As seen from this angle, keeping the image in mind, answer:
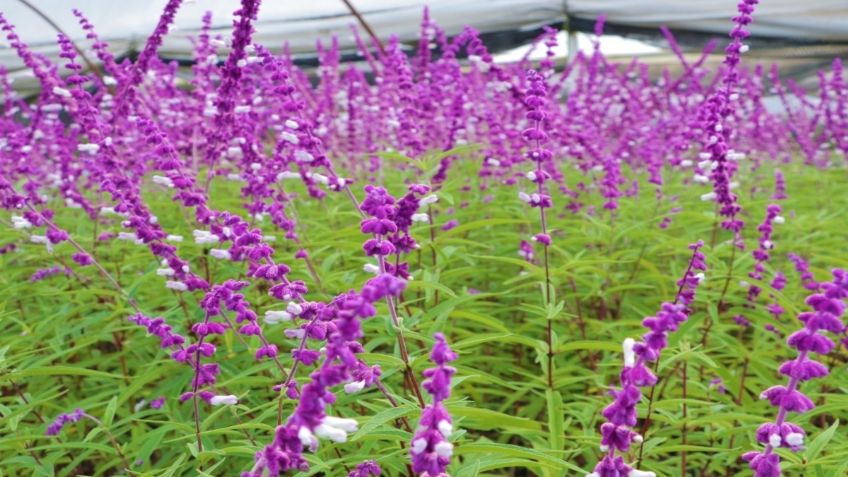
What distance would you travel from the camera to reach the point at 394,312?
230 cm

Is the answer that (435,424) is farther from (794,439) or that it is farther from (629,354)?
(794,439)

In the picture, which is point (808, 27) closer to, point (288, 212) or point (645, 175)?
point (645, 175)

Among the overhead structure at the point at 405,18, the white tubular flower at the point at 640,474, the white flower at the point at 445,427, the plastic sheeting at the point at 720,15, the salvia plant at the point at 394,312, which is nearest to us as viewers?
the white flower at the point at 445,427

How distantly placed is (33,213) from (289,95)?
4.96ft

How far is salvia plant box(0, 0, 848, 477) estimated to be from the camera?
88.1 inches

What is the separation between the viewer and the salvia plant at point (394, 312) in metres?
2.24

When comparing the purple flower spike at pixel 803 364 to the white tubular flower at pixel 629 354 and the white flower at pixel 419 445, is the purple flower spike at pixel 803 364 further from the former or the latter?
the white flower at pixel 419 445

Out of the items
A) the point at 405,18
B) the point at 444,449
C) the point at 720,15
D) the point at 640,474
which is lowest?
the point at 640,474

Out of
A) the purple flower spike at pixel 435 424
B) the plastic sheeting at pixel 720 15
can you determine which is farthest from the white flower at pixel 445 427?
the plastic sheeting at pixel 720 15

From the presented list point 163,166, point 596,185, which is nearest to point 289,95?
point 163,166

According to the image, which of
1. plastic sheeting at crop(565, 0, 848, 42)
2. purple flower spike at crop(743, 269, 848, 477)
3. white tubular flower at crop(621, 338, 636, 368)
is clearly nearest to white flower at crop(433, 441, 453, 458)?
white tubular flower at crop(621, 338, 636, 368)

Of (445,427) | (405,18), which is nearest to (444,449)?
(445,427)

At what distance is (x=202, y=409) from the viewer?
13.4 ft

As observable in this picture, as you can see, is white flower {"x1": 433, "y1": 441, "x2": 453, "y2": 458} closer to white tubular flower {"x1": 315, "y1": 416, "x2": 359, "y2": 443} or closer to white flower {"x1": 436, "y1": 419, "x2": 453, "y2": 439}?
white flower {"x1": 436, "y1": 419, "x2": 453, "y2": 439}
